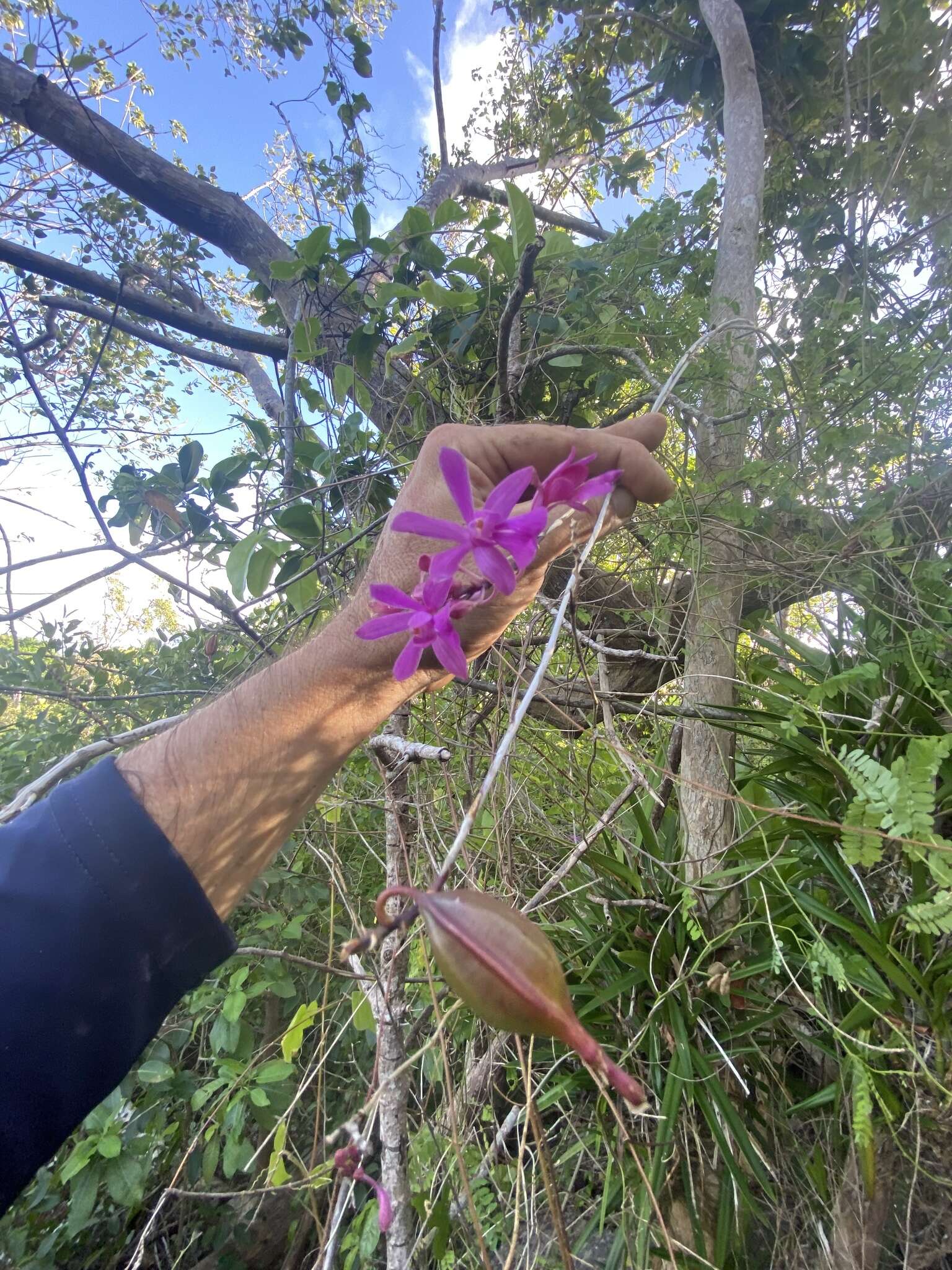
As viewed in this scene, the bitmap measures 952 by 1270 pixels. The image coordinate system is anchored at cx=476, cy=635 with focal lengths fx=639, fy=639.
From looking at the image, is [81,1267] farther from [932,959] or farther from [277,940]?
[932,959]

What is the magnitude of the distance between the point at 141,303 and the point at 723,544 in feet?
7.08

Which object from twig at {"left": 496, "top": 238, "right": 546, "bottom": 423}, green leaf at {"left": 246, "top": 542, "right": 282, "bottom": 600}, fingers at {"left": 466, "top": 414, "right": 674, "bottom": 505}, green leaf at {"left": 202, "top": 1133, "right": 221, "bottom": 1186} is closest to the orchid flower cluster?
fingers at {"left": 466, "top": 414, "right": 674, "bottom": 505}

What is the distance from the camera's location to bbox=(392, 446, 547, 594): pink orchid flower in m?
0.47

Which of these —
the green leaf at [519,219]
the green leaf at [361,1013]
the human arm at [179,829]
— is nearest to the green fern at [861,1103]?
the green leaf at [361,1013]

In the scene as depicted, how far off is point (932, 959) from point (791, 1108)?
34cm

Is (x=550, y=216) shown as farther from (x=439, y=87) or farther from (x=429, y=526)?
(x=429, y=526)

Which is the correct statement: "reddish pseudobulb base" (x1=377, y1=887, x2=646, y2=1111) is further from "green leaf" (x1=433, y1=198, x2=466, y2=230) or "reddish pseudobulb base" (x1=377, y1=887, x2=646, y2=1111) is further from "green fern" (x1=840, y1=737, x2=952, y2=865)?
"green leaf" (x1=433, y1=198, x2=466, y2=230)

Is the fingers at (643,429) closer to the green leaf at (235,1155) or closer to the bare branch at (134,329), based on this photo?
the bare branch at (134,329)

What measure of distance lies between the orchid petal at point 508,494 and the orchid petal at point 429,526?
1.1 inches

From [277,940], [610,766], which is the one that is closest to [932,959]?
[610,766]

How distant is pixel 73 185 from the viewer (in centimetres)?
234

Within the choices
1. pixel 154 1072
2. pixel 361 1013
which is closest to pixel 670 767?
pixel 361 1013

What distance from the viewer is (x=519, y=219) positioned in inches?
46.4

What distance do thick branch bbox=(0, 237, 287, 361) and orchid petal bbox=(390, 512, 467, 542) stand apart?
1925mm
